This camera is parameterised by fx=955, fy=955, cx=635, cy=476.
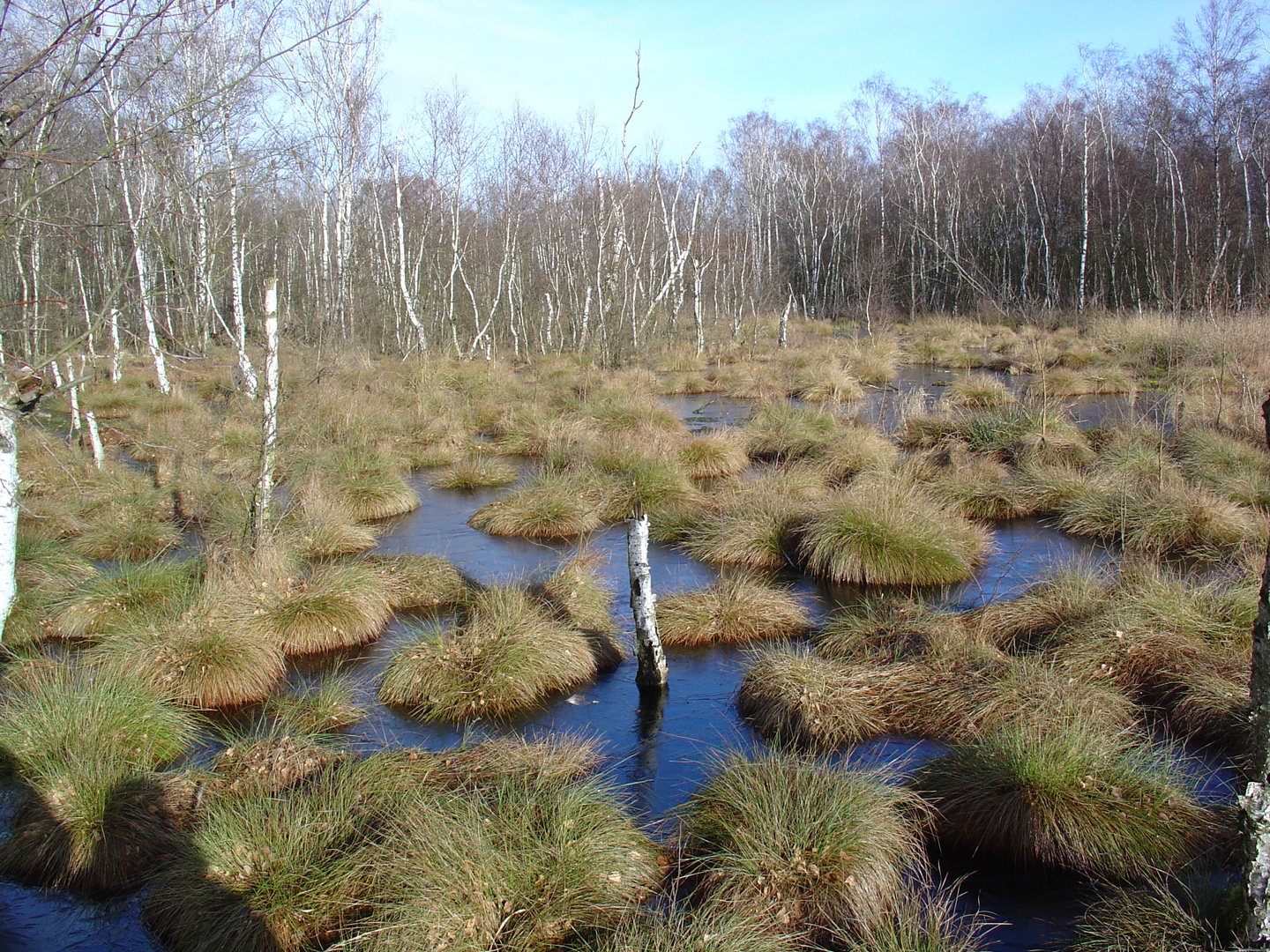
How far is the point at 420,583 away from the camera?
29.2 ft

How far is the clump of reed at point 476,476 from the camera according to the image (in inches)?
530

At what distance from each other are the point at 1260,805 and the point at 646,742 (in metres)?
3.75

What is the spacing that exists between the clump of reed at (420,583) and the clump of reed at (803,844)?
14.5 feet

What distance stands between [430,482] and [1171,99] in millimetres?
28987

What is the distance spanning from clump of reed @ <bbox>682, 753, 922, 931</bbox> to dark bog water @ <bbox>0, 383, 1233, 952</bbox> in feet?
1.16

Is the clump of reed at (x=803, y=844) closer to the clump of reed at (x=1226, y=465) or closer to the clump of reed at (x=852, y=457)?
the clump of reed at (x=852, y=457)

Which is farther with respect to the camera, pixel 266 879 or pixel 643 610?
pixel 643 610

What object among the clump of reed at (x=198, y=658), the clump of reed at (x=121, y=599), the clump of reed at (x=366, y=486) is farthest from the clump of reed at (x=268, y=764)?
the clump of reed at (x=366, y=486)

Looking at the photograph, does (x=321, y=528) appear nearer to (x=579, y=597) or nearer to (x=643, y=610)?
(x=579, y=597)

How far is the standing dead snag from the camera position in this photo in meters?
6.54

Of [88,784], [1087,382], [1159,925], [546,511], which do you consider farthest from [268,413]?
[1087,382]

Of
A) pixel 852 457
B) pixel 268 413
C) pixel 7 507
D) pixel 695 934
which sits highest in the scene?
pixel 268 413

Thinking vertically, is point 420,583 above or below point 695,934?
above

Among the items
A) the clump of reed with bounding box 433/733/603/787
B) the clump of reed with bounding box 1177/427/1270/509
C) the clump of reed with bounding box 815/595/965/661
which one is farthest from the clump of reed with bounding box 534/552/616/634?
the clump of reed with bounding box 1177/427/1270/509
